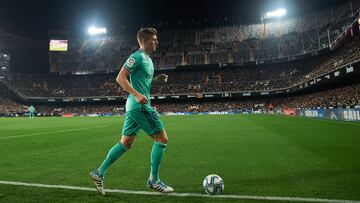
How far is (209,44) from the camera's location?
270 ft

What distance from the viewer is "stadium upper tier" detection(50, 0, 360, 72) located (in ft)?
228

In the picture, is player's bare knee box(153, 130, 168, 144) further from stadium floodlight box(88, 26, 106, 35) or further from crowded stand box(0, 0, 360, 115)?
stadium floodlight box(88, 26, 106, 35)

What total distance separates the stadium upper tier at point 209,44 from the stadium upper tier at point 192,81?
9.08ft

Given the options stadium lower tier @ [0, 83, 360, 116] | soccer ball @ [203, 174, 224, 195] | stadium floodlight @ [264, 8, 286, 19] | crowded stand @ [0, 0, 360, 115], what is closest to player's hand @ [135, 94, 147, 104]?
soccer ball @ [203, 174, 224, 195]

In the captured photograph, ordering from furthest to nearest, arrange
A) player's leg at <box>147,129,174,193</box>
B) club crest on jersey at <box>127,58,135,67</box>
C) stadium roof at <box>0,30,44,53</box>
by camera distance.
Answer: stadium roof at <box>0,30,44,53</box>, player's leg at <box>147,129,174,193</box>, club crest on jersey at <box>127,58,135,67</box>

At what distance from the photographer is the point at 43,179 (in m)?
6.57

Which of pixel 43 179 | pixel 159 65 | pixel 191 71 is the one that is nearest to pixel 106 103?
pixel 159 65

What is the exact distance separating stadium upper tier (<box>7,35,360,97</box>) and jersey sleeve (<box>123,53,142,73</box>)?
2484 inches

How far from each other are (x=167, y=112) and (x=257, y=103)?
781 inches

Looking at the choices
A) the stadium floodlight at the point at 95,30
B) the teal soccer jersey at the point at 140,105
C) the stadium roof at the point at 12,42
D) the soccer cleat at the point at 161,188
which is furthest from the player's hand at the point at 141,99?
the stadium floodlight at the point at 95,30

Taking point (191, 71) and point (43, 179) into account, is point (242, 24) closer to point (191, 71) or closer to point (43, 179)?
point (191, 71)

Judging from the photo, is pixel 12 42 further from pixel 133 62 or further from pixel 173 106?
pixel 133 62

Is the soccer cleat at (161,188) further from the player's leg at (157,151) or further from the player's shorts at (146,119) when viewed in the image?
the player's shorts at (146,119)

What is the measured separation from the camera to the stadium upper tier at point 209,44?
228 ft
